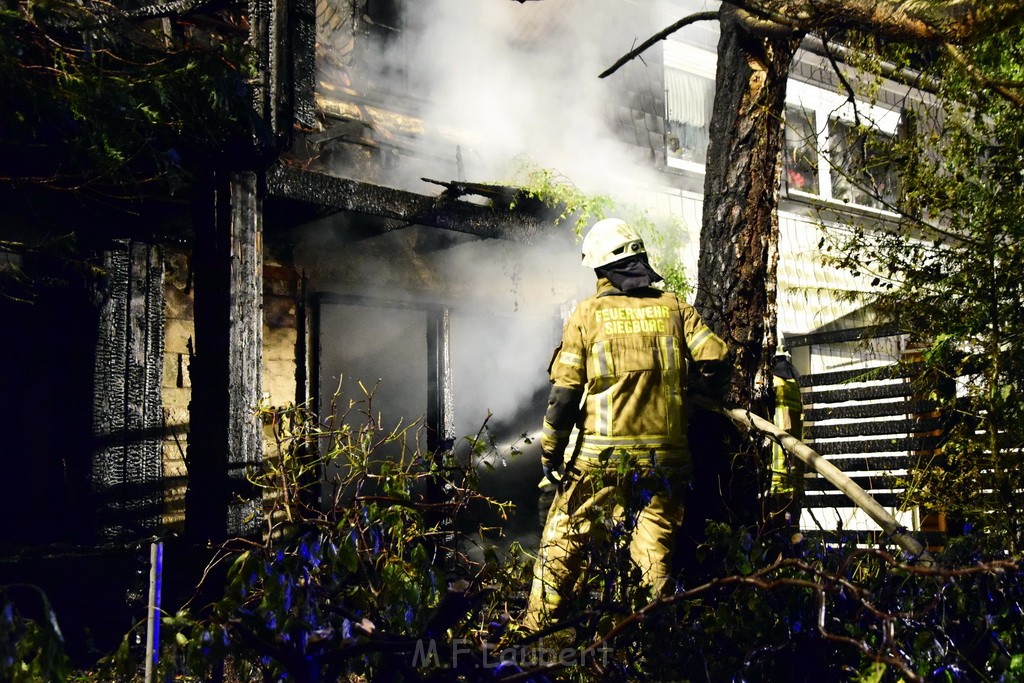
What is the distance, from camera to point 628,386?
4.75 meters

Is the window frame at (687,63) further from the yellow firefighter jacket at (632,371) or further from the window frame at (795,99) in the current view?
the yellow firefighter jacket at (632,371)

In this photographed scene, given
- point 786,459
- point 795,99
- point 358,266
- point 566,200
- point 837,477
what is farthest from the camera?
point 795,99

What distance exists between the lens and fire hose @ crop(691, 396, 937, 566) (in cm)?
309

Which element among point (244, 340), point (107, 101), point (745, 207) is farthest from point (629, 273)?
point (107, 101)

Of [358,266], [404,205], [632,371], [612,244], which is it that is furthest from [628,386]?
[358,266]

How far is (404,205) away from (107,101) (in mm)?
2527

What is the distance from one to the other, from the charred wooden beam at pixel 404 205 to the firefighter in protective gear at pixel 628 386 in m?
2.47

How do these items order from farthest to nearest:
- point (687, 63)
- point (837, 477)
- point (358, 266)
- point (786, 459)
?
point (687, 63)
point (358, 266)
point (786, 459)
point (837, 477)

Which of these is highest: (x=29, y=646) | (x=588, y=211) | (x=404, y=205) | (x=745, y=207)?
(x=588, y=211)

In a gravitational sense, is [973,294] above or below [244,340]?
above

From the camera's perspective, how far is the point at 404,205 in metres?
7.02

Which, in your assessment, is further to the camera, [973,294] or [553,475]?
[973,294]

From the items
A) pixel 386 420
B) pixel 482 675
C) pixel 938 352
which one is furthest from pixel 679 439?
pixel 386 420

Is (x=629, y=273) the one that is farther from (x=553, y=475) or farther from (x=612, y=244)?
(x=553, y=475)
